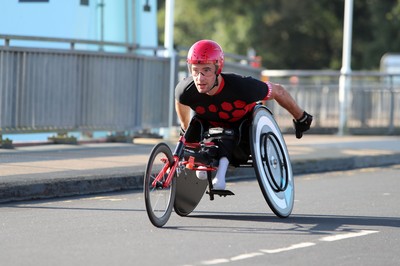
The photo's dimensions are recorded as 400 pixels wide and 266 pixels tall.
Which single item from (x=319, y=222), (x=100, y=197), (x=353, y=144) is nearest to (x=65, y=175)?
(x=100, y=197)

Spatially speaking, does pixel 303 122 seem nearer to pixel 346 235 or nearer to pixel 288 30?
pixel 346 235

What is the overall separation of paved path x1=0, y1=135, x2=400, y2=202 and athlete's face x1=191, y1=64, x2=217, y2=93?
8.33 ft

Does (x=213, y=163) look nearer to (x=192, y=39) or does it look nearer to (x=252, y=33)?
(x=252, y=33)

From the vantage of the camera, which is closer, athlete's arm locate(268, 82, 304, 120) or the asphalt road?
the asphalt road

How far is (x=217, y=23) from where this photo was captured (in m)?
61.1

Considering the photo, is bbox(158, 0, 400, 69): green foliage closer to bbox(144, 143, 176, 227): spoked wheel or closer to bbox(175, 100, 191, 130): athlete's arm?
bbox(175, 100, 191, 130): athlete's arm

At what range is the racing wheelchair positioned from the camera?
369 inches

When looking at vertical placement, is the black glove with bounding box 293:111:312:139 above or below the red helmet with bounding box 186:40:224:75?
below


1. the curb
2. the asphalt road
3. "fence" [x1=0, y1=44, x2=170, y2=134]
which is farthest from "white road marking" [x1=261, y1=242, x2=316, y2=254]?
"fence" [x1=0, y1=44, x2=170, y2=134]

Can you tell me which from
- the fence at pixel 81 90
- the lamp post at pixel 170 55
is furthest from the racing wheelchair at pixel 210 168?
the lamp post at pixel 170 55

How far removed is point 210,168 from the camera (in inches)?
379

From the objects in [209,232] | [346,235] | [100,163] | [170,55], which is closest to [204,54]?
[209,232]

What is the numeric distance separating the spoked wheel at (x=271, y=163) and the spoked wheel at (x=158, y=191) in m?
0.76

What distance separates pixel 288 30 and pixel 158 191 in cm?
5277
